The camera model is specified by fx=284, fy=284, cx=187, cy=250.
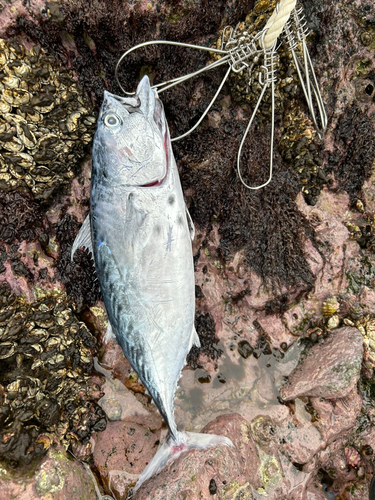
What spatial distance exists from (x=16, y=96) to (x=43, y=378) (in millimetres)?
1720

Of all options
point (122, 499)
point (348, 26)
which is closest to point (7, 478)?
point (122, 499)

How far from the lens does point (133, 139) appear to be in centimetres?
156

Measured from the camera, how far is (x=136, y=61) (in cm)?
183

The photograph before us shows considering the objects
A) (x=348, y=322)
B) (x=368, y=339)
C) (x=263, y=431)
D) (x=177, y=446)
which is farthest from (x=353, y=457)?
(x=177, y=446)

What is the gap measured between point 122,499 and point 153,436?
425mm

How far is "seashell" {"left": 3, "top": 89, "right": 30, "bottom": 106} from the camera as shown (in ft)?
5.19

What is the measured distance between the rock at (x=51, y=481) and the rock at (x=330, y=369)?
1.52 metres

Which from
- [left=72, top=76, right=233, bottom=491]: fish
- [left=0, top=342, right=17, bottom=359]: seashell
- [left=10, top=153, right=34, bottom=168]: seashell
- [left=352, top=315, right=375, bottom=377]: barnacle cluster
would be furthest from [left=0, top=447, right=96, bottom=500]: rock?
[left=352, top=315, right=375, bottom=377]: barnacle cluster

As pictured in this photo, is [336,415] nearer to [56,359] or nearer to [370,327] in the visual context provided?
[370,327]

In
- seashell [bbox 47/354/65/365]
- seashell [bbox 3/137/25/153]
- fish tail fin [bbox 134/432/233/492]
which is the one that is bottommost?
fish tail fin [bbox 134/432/233/492]

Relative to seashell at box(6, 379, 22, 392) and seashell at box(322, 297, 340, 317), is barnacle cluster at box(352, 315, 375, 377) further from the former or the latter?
seashell at box(6, 379, 22, 392)

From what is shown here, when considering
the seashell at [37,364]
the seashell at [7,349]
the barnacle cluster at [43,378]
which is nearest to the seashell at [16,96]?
the barnacle cluster at [43,378]

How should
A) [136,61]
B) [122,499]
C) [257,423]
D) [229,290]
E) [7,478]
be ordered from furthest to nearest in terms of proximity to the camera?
[229,290] → [257,423] → [122,499] → [136,61] → [7,478]

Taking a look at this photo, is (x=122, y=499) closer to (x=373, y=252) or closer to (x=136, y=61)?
(x=373, y=252)
